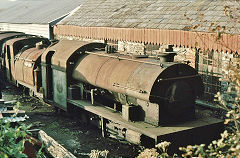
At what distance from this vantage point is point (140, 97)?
798 cm

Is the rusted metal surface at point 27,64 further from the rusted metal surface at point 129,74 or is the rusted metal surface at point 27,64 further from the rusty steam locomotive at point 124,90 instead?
the rusted metal surface at point 129,74

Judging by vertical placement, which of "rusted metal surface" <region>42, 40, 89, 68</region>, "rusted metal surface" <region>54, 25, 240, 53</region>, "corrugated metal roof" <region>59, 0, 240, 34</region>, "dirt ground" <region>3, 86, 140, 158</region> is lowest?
"dirt ground" <region>3, 86, 140, 158</region>

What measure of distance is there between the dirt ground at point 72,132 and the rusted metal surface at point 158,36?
12.5 feet

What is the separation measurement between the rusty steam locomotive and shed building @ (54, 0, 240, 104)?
3.82 feet

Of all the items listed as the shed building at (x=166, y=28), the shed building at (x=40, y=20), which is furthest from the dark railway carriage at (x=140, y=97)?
the shed building at (x=40, y=20)

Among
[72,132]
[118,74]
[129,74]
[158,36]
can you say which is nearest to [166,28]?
[158,36]

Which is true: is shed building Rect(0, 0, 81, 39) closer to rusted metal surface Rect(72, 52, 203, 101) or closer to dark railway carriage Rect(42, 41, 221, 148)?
dark railway carriage Rect(42, 41, 221, 148)

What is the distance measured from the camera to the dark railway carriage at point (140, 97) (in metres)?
7.69

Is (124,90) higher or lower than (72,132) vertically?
higher

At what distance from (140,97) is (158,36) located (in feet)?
16.1

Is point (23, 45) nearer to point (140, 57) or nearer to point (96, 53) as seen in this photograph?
point (96, 53)

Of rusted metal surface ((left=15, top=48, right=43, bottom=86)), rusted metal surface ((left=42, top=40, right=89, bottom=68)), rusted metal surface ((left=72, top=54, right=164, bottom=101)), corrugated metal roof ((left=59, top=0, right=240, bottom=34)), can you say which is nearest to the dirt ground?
rusted metal surface ((left=15, top=48, right=43, bottom=86))

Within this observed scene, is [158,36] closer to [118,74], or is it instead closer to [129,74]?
[118,74]

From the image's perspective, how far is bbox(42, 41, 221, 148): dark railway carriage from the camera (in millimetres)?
7691
